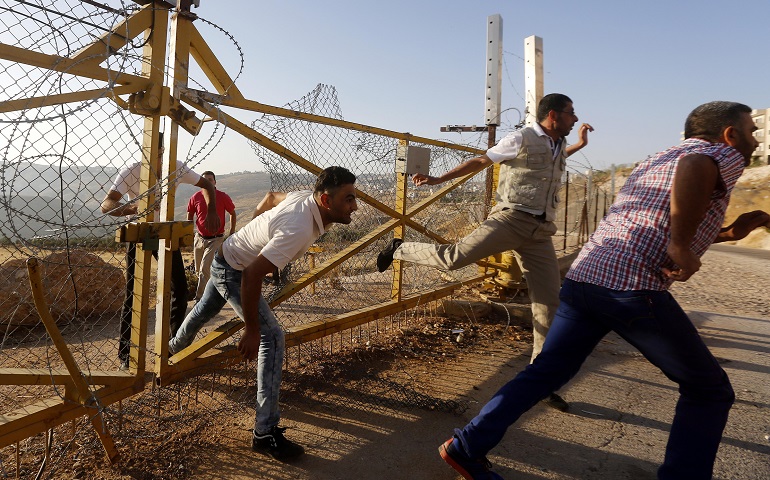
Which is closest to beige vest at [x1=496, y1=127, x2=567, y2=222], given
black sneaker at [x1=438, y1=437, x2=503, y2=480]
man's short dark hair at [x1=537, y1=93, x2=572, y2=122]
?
man's short dark hair at [x1=537, y1=93, x2=572, y2=122]

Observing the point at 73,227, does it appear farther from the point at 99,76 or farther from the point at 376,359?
the point at 376,359

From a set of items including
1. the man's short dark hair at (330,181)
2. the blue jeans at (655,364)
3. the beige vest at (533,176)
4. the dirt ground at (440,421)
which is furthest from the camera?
the beige vest at (533,176)

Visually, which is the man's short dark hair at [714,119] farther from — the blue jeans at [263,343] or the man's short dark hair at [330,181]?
the blue jeans at [263,343]

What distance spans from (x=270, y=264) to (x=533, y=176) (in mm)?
2071

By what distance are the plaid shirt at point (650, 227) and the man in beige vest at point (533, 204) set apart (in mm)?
1261

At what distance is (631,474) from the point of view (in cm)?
261

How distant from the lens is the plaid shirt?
2104 mm

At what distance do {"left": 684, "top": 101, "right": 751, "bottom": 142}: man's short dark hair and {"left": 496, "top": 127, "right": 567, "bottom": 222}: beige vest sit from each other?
1297 millimetres

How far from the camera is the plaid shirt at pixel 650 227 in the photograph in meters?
2.10

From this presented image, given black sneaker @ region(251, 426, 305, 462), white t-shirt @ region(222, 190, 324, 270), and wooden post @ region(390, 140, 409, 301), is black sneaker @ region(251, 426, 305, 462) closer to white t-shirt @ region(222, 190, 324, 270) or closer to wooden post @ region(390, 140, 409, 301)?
white t-shirt @ region(222, 190, 324, 270)

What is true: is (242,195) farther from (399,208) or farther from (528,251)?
(528,251)

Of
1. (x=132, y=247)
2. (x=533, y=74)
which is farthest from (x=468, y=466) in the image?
(x=533, y=74)

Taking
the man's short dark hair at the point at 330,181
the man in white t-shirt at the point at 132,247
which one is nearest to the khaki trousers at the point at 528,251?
the man's short dark hair at the point at 330,181

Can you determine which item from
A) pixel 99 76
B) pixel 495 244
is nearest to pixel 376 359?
pixel 495 244
